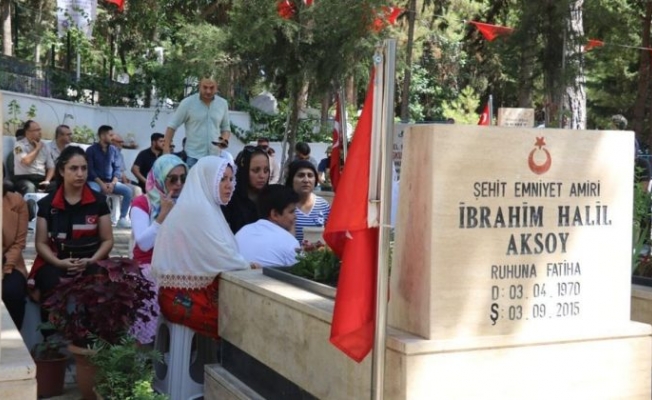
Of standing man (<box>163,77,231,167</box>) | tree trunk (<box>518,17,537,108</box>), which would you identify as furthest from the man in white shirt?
tree trunk (<box>518,17,537,108</box>)

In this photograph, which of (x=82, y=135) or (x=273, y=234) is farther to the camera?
(x=82, y=135)

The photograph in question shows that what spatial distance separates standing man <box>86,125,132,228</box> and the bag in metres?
6.82

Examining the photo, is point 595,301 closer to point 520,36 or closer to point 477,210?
point 477,210

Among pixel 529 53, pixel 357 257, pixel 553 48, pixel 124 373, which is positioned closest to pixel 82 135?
pixel 529 53

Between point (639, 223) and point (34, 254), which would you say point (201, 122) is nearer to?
point (34, 254)

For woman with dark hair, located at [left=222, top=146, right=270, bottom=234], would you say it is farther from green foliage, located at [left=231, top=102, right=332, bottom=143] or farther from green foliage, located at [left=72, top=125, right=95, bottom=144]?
green foliage, located at [left=231, top=102, right=332, bottom=143]

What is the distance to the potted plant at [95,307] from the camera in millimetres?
5133

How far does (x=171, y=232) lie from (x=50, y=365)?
1.14 m

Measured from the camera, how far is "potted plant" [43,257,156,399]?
5133 mm

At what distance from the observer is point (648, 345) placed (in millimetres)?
3656

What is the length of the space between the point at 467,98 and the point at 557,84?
21.9 metres

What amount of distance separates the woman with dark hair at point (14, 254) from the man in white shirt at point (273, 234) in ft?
4.70

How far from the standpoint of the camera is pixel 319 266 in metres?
4.55

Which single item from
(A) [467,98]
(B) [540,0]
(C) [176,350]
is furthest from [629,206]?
(A) [467,98]
